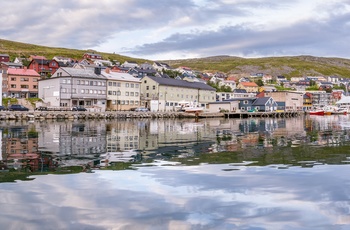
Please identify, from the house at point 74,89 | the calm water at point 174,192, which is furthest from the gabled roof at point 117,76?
the calm water at point 174,192

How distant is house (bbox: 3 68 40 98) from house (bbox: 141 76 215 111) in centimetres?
2603

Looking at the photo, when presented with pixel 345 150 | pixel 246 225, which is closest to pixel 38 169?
pixel 246 225

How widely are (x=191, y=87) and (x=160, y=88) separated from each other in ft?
37.4

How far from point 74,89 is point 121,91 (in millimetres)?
12726

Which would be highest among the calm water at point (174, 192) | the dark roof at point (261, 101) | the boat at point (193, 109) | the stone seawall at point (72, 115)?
the dark roof at point (261, 101)

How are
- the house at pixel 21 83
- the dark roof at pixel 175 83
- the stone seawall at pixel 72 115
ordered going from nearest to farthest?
the stone seawall at pixel 72 115 → the house at pixel 21 83 → the dark roof at pixel 175 83

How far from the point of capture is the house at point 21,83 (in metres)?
88.5

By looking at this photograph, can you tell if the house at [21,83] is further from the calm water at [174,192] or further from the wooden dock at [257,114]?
the calm water at [174,192]

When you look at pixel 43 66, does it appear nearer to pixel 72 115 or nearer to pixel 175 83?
pixel 175 83

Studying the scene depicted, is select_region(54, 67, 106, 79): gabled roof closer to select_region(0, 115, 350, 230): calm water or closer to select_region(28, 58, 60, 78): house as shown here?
select_region(28, 58, 60, 78): house

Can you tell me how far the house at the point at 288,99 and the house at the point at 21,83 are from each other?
73.7 meters

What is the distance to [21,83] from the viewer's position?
9012 cm

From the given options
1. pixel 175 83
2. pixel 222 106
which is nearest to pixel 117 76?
pixel 175 83

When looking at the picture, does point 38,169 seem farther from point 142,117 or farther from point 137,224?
point 142,117
